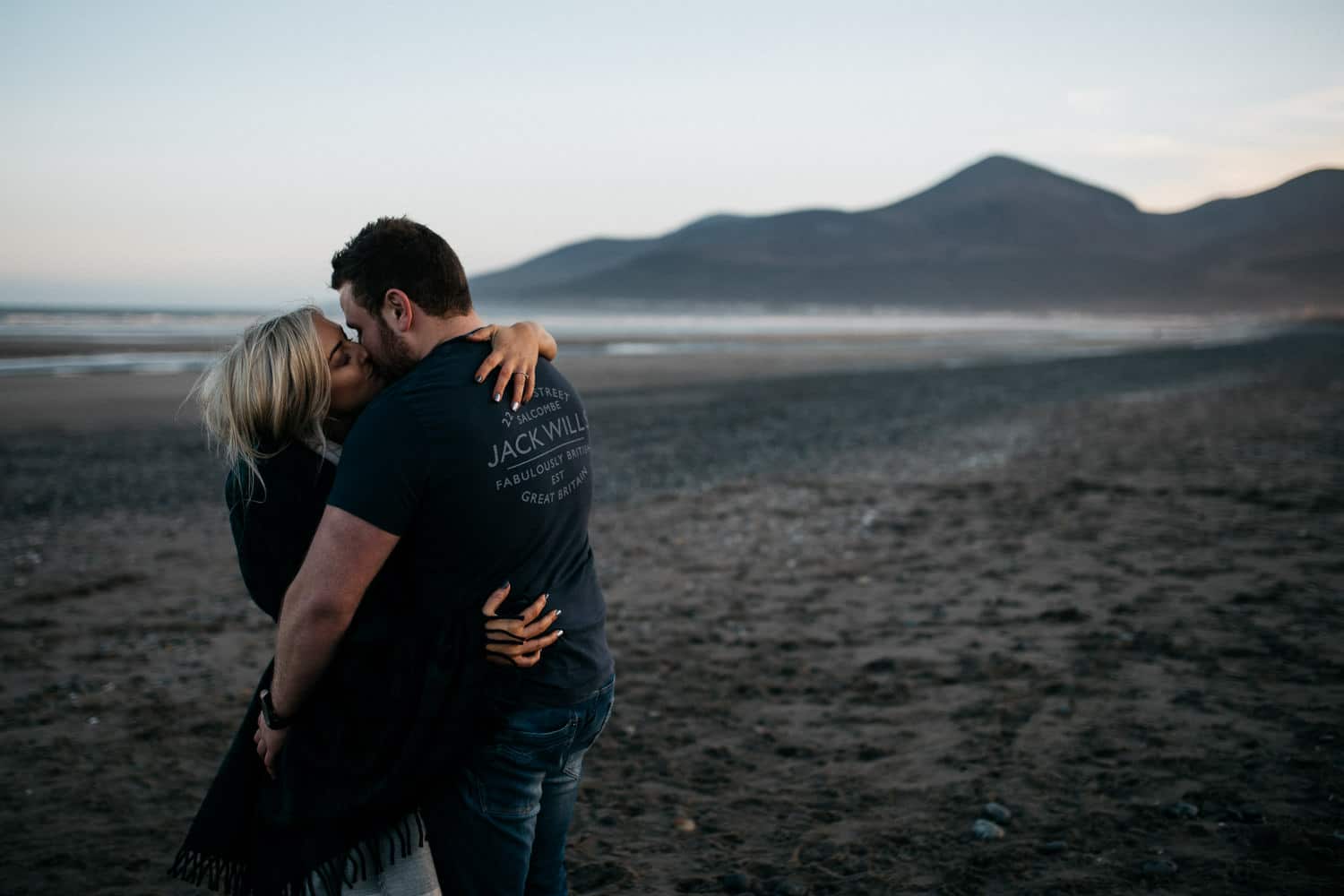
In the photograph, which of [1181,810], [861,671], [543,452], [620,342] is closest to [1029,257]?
[620,342]

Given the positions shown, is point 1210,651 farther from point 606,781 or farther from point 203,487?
point 203,487

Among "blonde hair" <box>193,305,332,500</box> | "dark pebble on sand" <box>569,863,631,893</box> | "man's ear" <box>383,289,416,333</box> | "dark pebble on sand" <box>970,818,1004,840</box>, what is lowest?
"dark pebble on sand" <box>569,863,631,893</box>

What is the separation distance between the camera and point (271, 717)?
190 centimetres

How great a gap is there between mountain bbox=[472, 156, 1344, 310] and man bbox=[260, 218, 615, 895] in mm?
118798

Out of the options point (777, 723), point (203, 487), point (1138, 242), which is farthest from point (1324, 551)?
point (1138, 242)

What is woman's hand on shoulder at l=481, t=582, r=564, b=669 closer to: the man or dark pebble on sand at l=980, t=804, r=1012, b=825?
the man

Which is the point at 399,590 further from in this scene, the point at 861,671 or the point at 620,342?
the point at 620,342

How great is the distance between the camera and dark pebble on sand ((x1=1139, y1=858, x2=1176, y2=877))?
2.94 metres

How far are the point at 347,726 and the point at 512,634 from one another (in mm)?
370

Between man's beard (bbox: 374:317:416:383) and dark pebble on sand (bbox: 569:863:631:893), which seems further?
dark pebble on sand (bbox: 569:863:631:893)

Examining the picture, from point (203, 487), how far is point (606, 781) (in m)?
7.48

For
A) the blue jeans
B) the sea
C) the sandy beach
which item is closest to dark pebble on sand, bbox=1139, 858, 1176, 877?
the sandy beach

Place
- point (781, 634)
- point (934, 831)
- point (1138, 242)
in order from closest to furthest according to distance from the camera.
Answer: point (934, 831), point (781, 634), point (1138, 242)

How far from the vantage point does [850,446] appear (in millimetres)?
12156
